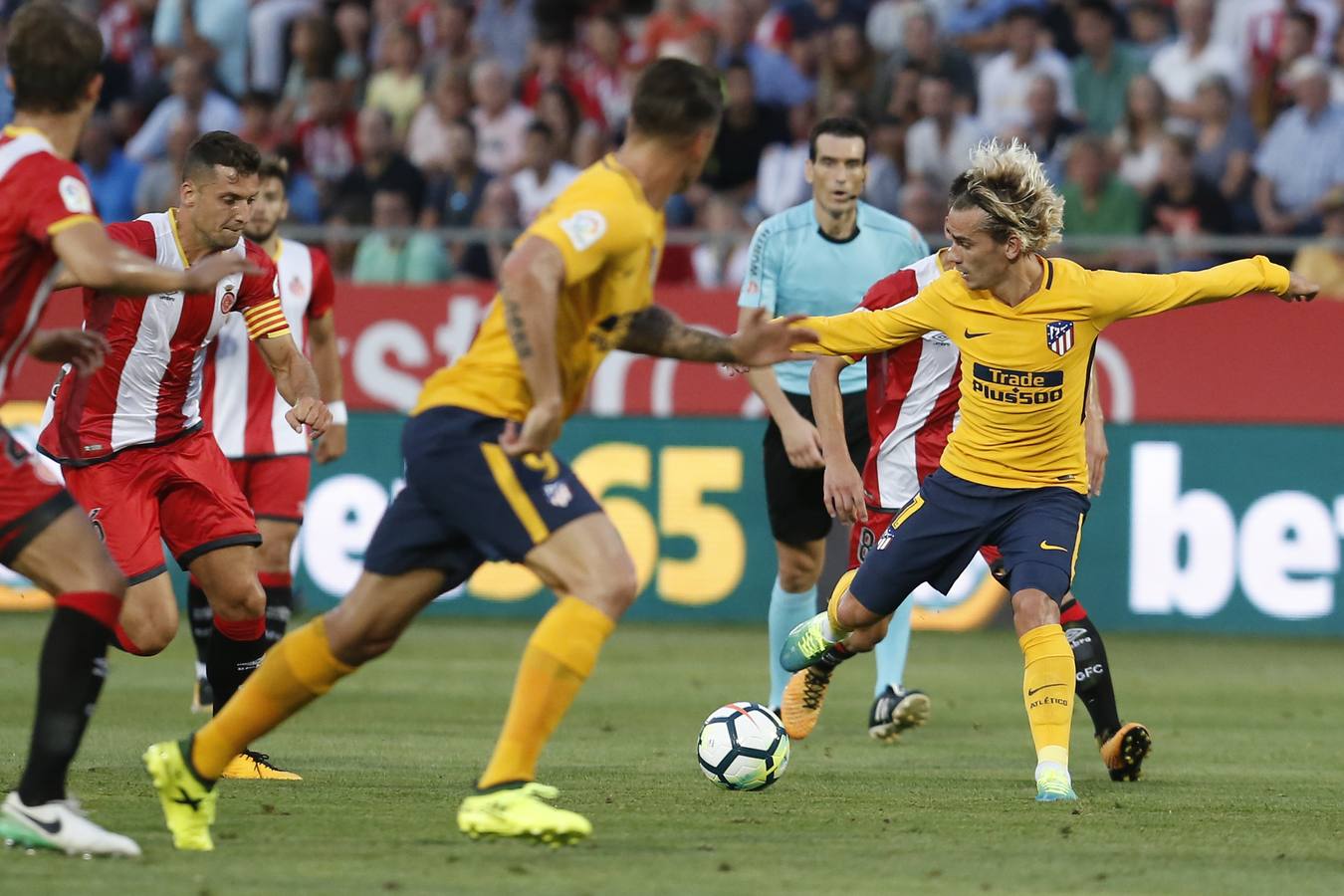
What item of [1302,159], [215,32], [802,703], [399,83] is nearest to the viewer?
[802,703]

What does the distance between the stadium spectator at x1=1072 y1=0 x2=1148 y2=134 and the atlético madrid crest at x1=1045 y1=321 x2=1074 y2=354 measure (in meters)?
10.0

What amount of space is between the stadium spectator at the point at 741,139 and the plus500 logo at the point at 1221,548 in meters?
4.35

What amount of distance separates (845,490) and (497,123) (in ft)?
32.2

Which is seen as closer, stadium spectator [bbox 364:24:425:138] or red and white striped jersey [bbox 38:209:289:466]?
red and white striped jersey [bbox 38:209:289:466]

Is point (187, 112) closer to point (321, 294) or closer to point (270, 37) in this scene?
point (270, 37)

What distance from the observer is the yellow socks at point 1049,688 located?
24.7 ft

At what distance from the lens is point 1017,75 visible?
17.3 m

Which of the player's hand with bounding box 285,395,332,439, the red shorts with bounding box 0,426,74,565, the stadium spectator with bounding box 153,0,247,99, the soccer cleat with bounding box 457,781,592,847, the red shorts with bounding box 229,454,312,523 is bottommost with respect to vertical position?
the soccer cleat with bounding box 457,781,592,847

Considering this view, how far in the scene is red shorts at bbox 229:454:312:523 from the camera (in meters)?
10.6

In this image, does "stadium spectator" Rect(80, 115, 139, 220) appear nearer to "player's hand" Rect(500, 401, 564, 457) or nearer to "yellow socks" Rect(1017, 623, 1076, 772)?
"yellow socks" Rect(1017, 623, 1076, 772)

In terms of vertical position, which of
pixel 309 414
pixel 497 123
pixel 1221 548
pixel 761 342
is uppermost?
pixel 497 123

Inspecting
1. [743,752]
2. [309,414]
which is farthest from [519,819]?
[309,414]

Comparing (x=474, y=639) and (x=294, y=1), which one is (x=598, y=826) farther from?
(x=294, y=1)

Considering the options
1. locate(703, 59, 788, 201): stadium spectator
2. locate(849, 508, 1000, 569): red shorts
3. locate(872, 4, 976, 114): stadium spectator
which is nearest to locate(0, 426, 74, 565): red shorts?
locate(849, 508, 1000, 569): red shorts
